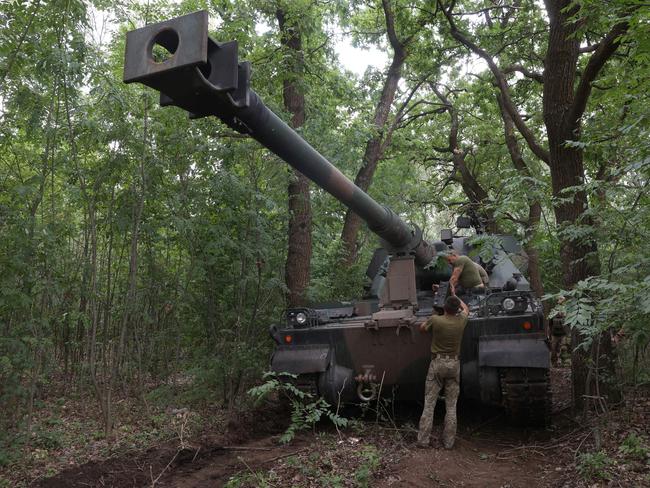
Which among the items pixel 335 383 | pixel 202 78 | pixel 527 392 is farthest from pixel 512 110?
pixel 202 78

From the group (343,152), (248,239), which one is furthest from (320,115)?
(248,239)

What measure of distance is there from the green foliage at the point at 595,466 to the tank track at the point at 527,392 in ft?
3.42

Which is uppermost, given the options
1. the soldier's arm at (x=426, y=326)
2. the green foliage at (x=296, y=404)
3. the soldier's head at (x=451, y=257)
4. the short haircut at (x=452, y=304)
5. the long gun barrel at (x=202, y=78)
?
the long gun barrel at (x=202, y=78)

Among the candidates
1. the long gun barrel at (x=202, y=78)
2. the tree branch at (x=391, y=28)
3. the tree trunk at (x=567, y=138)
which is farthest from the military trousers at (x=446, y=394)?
the tree branch at (x=391, y=28)

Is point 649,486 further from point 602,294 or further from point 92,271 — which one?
point 92,271

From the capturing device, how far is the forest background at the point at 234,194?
5582 millimetres

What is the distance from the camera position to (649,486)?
4.11 metres

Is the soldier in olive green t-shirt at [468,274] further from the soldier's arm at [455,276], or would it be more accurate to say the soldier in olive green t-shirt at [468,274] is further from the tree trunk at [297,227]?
the tree trunk at [297,227]

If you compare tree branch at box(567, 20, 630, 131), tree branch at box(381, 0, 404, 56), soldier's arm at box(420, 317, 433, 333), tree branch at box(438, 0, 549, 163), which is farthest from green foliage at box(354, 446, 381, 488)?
tree branch at box(381, 0, 404, 56)

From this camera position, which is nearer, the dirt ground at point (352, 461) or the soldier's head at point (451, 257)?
the dirt ground at point (352, 461)

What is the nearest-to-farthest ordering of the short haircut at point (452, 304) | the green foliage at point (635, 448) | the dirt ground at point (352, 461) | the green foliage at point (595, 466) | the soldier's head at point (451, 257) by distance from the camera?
1. the green foliage at point (595, 466)
2. the green foliage at point (635, 448)
3. the dirt ground at point (352, 461)
4. the short haircut at point (452, 304)
5. the soldier's head at point (451, 257)

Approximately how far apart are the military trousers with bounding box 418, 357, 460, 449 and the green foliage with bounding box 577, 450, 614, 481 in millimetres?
1367

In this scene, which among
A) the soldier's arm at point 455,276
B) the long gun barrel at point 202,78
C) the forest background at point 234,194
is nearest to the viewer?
the long gun barrel at point 202,78

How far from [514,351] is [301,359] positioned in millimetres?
2353
